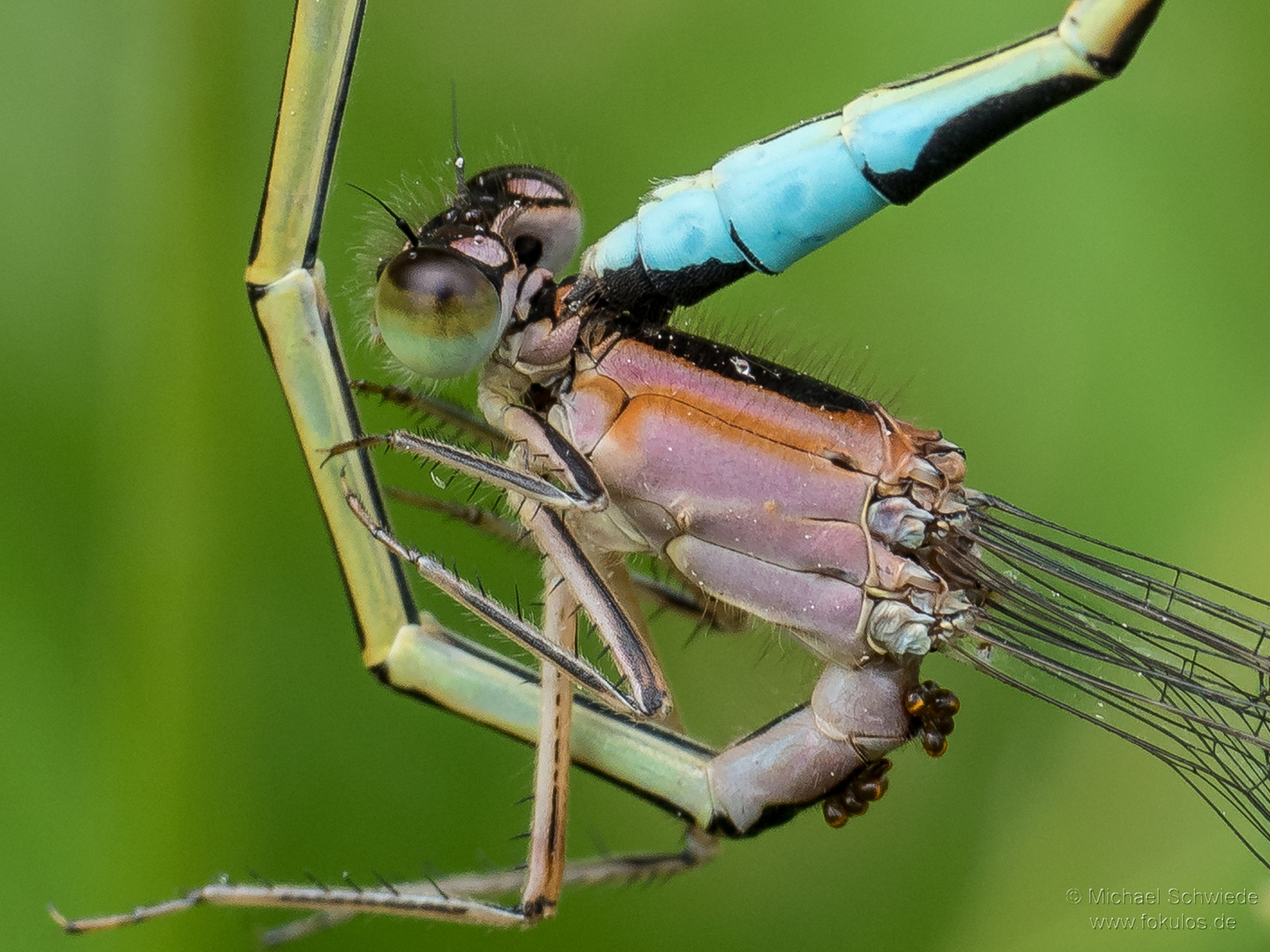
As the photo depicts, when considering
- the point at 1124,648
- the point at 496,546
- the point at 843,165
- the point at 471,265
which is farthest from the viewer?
the point at 496,546

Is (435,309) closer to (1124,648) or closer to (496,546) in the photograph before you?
(496,546)

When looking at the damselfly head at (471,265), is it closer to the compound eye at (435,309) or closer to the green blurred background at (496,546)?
the compound eye at (435,309)

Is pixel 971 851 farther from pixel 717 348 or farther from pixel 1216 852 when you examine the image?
pixel 717 348

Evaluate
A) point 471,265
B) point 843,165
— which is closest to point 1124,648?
point 843,165

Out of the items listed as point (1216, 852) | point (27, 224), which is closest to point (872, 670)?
point (1216, 852)

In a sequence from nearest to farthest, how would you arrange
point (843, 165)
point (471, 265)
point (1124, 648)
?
point (843, 165)
point (471, 265)
point (1124, 648)

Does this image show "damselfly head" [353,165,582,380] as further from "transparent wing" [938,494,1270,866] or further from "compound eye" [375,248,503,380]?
"transparent wing" [938,494,1270,866]

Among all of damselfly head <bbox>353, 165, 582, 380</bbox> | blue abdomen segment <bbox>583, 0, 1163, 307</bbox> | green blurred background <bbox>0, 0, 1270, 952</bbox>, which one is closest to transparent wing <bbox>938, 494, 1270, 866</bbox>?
green blurred background <bbox>0, 0, 1270, 952</bbox>
